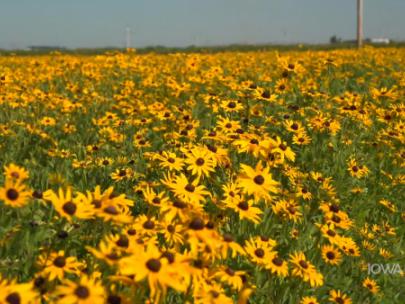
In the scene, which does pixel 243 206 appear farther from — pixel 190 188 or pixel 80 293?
pixel 80 293

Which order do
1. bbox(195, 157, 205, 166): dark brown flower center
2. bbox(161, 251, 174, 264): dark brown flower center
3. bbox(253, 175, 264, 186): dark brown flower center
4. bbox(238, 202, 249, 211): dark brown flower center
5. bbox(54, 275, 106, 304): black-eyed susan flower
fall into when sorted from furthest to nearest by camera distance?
bbox(195, 157, 205, 166): dark brown flower center → bbox(253, 175, 264, 186): dark brown flower center → bbox(238, 202, 249, 211): dark brown flower center → bbox(161, 251, 174, 264): dark brown flower center → bbox(54, 275, 106, 304): black-eyed susan flower

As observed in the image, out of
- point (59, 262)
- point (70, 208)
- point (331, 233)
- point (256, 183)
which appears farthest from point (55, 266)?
point (331, 233)

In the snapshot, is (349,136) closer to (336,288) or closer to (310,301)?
(336,288)

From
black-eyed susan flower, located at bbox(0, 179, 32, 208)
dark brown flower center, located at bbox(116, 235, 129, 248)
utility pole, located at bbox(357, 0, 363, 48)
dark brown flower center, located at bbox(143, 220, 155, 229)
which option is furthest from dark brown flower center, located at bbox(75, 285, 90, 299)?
utility pole, located at bbox(357, 0, 363, 48)

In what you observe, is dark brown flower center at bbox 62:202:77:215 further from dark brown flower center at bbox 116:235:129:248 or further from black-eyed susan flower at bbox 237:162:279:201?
black-eyed susan flower at bbox 237:162:279:201

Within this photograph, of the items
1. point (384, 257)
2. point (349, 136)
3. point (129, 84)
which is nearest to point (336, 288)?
point (384, 257)

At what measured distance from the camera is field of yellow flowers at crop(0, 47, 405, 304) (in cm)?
196

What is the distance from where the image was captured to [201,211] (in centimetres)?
232

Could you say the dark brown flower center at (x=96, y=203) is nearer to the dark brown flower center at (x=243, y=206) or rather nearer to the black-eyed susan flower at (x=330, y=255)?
the dark brown flower center at (x=243, y=206)

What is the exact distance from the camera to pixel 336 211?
11.3 feet

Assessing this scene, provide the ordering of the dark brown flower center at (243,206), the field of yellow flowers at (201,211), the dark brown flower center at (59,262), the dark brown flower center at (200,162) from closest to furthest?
the field of yellow flowers at (201,211), the dark brown flower center at (59,262), the dark brown flower center at (243,206), the dark brown flower center at (200,162)

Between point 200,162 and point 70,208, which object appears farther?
point 200,162

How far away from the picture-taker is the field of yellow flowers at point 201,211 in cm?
196

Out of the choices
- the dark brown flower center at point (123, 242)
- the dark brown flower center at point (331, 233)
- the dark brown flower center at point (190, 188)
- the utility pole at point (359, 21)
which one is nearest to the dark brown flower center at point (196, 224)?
the dark brown flower center at point (123, 242)
